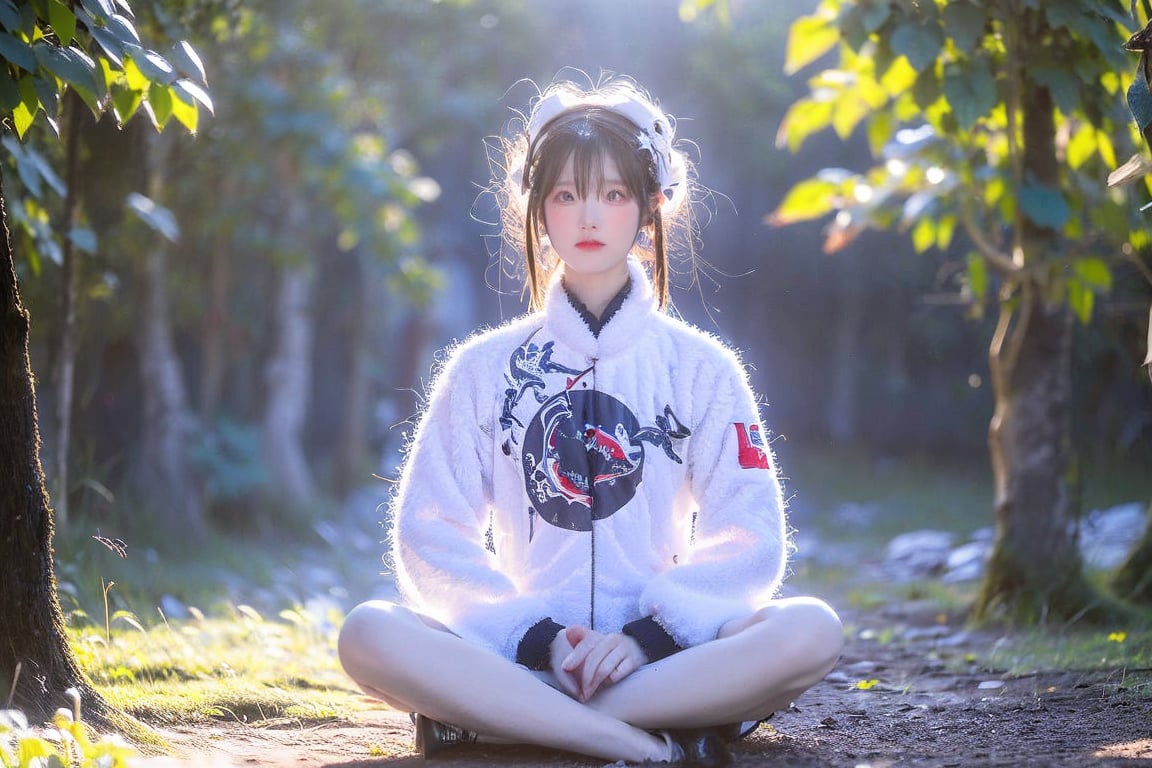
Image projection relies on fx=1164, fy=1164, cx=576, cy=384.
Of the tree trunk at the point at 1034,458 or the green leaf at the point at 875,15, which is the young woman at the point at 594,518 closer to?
the green leaf at the point at 875,15

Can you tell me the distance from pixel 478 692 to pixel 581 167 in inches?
42.6

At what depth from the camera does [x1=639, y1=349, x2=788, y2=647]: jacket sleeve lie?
2.21m

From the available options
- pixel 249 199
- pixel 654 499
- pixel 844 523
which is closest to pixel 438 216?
pixel 249 199

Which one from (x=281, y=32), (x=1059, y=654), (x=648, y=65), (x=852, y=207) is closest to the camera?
(x=1059, y=654)

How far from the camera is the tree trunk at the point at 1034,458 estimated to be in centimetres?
379

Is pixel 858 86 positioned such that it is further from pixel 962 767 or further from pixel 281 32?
pixel 281 32

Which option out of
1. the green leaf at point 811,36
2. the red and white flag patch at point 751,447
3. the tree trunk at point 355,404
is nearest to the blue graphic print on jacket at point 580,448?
the red and white flag patch at point 751,447

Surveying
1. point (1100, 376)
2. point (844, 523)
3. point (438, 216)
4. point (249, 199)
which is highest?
point (438, 216)

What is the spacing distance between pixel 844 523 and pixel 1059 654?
5.82 meters

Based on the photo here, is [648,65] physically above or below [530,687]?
above

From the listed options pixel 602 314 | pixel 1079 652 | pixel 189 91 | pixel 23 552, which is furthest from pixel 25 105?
pixel 1079 652

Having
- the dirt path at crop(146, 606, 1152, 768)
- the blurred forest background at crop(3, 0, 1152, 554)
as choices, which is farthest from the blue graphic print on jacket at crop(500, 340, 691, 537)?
the blurred forest background at crop(3, 0, 1152, 554)

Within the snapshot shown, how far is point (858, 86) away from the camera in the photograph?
12.5 feet

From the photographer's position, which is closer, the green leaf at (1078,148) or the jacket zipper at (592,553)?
the jacket zipper at (592,553)
